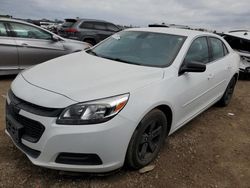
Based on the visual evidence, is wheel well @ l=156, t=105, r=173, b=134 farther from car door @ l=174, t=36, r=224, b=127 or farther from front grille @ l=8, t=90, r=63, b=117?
front grille @ l=8, t=90, r=63, b=117

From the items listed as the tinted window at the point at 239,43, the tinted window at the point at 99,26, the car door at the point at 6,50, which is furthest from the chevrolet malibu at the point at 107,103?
the tinted window at the point at 99,26

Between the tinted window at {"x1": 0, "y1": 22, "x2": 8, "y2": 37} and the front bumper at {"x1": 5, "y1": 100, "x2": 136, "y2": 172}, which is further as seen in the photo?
the tinted window at {"x1": 0, "y1": 22, "x2": 8, "y2": 37}

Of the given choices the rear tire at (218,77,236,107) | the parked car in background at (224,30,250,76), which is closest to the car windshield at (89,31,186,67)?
the rear tire at (218,77,236,107)

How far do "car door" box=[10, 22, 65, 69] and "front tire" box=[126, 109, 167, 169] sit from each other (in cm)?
446

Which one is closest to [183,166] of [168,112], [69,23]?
[168,112]

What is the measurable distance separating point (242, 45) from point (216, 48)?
465 cm

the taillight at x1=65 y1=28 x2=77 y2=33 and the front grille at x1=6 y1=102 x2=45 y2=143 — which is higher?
the front grille at x1=6 y1=102 x2=45 y2=143

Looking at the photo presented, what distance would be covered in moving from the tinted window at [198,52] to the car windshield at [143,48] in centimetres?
20

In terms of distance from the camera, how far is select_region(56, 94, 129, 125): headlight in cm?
244

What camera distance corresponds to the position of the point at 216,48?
15.7 feet

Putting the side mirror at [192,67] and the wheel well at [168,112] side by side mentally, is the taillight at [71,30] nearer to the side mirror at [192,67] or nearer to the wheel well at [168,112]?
the side mirror at [192,67]

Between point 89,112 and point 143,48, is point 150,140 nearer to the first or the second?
point 89,112

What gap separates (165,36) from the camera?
3.95 m

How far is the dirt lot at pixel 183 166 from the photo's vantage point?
2785 millimetres
